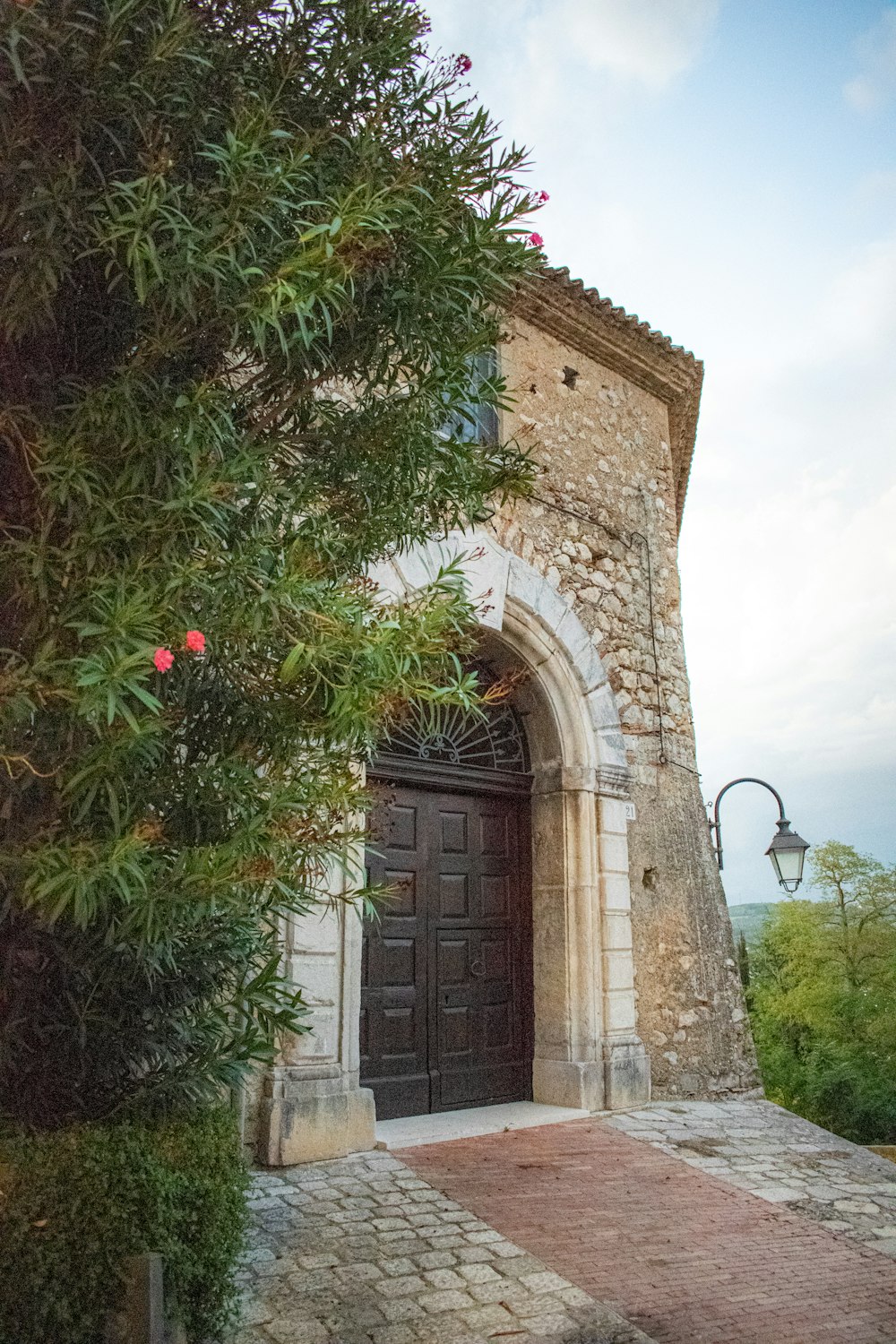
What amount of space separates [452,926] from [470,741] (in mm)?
1266

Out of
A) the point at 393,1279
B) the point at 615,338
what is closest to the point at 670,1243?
the point at 393,1279

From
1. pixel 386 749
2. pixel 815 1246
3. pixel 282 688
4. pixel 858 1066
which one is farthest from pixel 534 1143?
pixel 858 1066

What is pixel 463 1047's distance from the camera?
6250 mm

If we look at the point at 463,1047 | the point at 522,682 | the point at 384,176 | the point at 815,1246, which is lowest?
the point at 815,1246

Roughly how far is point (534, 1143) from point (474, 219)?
4.70 metres

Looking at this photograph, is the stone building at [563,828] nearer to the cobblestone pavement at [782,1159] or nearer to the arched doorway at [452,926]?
the arched doorway at [452,926]

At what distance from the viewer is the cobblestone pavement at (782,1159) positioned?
457 cm

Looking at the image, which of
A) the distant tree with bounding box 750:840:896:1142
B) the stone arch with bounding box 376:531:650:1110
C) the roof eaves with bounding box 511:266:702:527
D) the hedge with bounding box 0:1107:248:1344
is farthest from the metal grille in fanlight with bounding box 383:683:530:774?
the distant tree with bounding box 750:840:896:1142

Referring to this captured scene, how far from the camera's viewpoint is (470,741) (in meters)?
6.70

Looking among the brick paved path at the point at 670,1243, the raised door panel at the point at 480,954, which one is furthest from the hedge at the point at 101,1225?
the raised door panel at the point at 480,954

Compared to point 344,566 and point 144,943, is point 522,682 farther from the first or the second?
point 144,943

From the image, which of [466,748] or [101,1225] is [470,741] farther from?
[101,1225]

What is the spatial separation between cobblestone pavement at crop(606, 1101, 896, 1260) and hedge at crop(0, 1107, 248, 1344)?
2986 millimetres

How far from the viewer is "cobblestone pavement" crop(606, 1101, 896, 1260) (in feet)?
15.0
